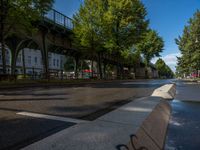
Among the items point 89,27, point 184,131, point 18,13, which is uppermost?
point 89,27

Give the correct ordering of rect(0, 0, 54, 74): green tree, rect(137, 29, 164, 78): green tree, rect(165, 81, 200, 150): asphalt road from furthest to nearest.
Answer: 1. rect(137, 29, 164, 78): green tree
2. rect(0, 0, 54, 74): green tree
3. rect(165, 81, 200, 150): asphalt road

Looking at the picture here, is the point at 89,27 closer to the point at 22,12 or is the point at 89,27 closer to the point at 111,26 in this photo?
the point at 111,26

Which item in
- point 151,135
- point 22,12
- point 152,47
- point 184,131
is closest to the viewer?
point 151,135

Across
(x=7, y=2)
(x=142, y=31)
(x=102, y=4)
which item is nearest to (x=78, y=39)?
(x=102, y=4)

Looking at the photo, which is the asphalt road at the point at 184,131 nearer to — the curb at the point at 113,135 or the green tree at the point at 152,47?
the curb at the point at 113,135

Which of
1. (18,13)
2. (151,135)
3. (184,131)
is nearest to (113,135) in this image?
(151,135)

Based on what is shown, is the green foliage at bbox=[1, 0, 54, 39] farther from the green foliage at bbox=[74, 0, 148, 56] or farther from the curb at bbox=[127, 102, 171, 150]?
the curb at bbox=[127, 102, 171, 150]

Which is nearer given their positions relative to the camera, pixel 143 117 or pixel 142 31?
pixel 143 117

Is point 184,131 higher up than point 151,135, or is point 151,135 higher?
point 151,135

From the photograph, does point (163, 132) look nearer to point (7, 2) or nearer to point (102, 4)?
point (7, 2)

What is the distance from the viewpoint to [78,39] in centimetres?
3550

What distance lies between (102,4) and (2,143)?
3657 cm

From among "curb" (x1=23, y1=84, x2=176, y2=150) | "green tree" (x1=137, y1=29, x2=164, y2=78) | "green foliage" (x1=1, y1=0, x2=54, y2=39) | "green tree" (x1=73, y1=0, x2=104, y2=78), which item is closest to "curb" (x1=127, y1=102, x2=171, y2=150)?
"curb" (x1=23, y1=84, x2=176, y2=150)

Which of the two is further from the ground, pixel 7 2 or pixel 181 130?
pixel 7 2
